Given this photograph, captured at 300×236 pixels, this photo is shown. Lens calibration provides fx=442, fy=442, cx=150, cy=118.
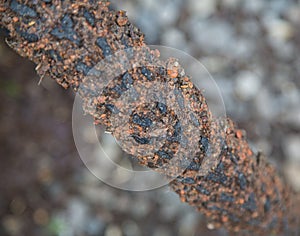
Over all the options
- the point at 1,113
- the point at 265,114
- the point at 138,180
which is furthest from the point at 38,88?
the point at 265,114

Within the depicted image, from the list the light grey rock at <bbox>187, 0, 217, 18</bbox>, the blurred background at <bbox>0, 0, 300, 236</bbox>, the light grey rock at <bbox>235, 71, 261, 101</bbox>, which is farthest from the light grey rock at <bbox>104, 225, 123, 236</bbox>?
the light grey rock at <bbox>187, 0, 217, 18</bbox>

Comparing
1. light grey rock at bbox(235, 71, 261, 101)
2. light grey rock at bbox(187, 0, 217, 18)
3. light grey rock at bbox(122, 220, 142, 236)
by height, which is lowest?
light grey rock at bbox(122, 220, 142, 236)

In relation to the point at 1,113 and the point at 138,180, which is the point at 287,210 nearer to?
the point at 138,180

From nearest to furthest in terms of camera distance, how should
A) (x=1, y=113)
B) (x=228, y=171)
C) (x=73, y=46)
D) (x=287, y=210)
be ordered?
(x=73, y=46) < (x=228, y=171) < (x=287, y=210) < (x=1, y=113)

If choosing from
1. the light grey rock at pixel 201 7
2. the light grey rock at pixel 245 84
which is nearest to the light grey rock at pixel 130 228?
the light grey rock at pixel 245 84

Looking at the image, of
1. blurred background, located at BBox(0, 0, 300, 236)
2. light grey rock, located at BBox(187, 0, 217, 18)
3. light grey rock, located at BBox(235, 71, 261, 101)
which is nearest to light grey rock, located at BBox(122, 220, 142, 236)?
blurred background, located at BBox(0, 0, 300, 236)

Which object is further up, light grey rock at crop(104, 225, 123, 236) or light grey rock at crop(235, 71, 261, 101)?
light grey rock at crop(235, 71, 261, 101)

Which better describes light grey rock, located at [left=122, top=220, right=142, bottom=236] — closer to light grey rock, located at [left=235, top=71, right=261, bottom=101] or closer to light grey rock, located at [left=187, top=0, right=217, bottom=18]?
→ light grey rock, located at [left=235, top=71, right=261, bottom=101]

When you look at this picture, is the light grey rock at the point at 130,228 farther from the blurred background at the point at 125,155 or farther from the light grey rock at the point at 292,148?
the light grey rock at the point at 292,148
